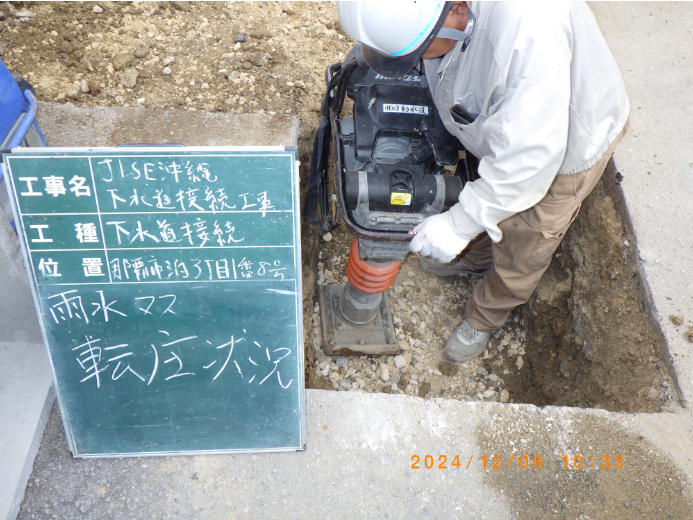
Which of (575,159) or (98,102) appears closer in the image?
(575,159)

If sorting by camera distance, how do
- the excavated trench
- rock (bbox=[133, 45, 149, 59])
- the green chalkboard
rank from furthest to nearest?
rock (bbox=[133, 45, 149, 59]), the excavated trench, the green chalkboard

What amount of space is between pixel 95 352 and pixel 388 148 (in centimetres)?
148

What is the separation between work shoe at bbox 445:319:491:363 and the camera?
2.97 metres

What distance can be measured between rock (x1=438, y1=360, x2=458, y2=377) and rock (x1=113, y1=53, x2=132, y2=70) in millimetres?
2787

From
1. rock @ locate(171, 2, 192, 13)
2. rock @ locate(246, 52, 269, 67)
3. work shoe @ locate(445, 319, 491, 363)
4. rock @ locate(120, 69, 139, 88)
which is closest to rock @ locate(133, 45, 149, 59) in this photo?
rock @ locate(120, 69, 139, 88)

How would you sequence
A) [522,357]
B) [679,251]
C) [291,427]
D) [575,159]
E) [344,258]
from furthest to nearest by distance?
[344,258] → [522,357] → [679,251] → [575,159] → [291,427]

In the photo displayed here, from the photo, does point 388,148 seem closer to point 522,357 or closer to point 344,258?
point 344,258

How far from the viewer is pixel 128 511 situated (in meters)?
1.76

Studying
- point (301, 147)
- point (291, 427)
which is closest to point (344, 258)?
point (301, 147)

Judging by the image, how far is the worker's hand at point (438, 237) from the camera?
2047mm

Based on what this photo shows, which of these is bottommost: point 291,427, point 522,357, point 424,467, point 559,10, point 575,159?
point 522,357

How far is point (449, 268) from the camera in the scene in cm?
336
